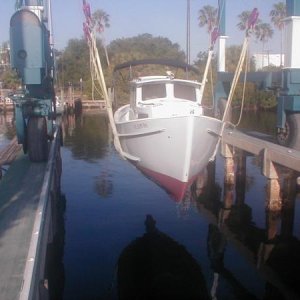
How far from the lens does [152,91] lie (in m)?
16.0

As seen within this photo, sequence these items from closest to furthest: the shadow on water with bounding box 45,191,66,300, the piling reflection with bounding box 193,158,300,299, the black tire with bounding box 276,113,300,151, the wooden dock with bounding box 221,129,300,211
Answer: the shadow on water with bounding box 45,191,66,300
the piling reflection with bounding box 193,158,300,299
the wooden dock with bounding box 221,129,300,211
the black tire with bounding box 276,113,300,151

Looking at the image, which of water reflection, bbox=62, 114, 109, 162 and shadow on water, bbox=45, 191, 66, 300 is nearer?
shadow on water, bbox=45, 191, 66, 300

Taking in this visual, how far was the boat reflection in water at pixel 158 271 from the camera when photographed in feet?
37.0

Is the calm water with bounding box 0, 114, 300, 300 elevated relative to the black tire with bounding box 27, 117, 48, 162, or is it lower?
lower

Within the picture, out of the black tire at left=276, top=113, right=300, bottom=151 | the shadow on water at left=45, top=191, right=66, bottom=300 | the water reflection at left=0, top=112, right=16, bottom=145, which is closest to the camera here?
the shadow on water at left=45, top=191, right=66, bottom=300

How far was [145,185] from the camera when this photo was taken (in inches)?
813

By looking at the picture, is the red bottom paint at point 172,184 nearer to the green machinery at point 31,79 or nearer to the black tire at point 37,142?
the black tire at point 37,142

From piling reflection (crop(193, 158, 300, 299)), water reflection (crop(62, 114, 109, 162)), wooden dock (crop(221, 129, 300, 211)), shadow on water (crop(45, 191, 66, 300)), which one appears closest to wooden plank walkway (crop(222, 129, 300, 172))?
wooden dock (crop(221, 129, 300, 211))

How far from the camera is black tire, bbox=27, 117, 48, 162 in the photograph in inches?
632

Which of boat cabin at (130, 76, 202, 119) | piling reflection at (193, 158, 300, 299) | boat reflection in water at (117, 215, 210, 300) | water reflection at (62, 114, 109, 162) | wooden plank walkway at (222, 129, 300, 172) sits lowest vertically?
boat reflection in water at (117, 215, 210, 300)

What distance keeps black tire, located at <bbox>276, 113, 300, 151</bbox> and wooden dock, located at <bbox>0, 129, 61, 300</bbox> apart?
27.6 ft

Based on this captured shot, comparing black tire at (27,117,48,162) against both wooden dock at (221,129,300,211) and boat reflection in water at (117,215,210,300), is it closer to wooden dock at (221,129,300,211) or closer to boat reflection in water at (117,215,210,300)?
boat reflection in water at (117,215,210,300)

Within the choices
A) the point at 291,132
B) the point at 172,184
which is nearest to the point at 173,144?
the point at 172,184

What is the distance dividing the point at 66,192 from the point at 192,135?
8802mm
